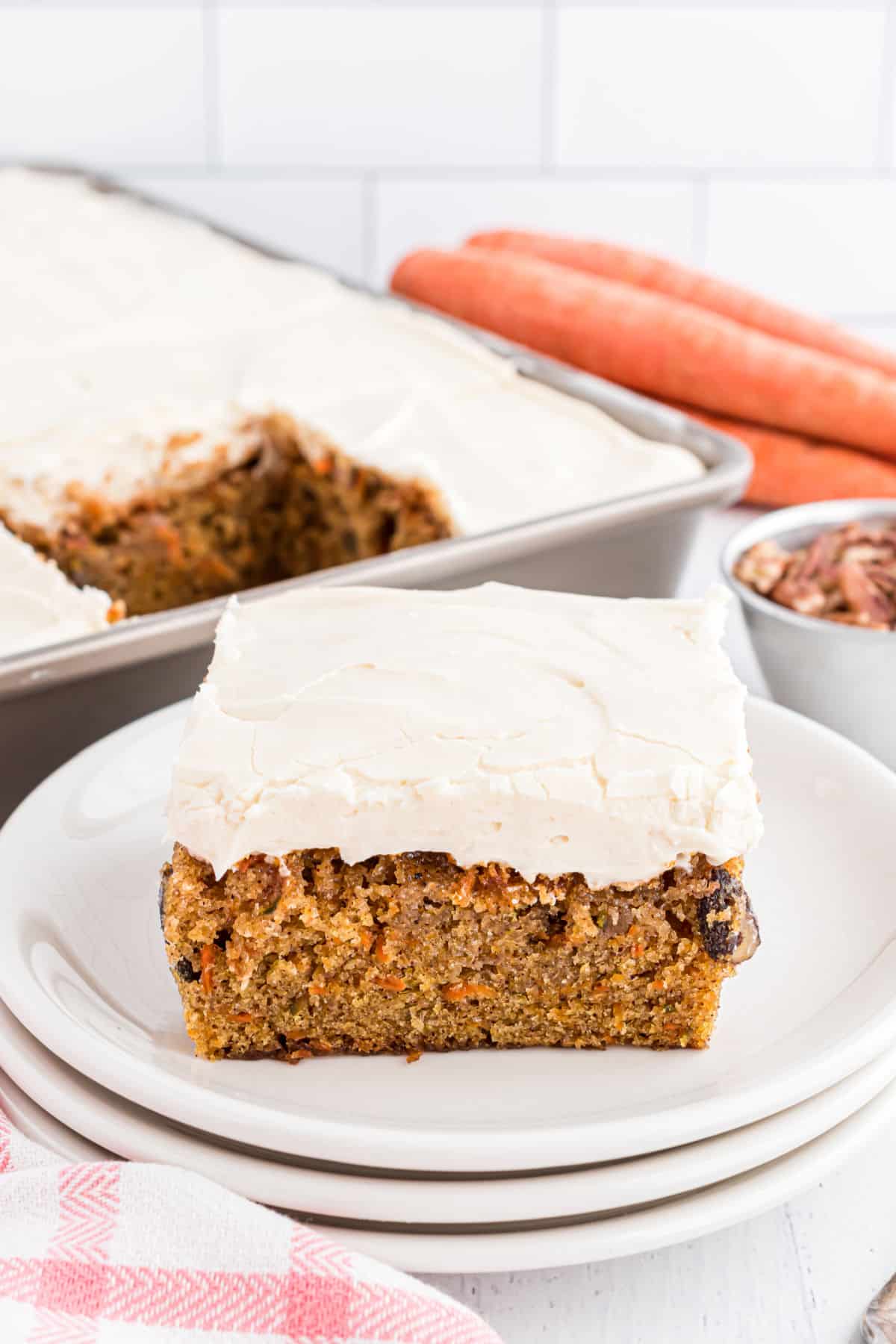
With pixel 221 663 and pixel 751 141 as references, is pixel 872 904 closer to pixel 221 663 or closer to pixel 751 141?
pixel 221 663

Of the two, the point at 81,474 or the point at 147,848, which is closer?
the point at 147,848

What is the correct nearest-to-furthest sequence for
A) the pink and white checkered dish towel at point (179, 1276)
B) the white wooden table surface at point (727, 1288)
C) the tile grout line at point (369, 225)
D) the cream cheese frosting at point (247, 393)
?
the pink and white checkered dish towel at point (179, 1276) < the white wooden table surface at point (727, 1288) < the cream cheese frosting at point (247, 393) < the tile grout line at point (369, 225)

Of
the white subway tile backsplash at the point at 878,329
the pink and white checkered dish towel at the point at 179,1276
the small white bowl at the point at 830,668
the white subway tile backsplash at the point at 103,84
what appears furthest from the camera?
the white subway tile backsplash at the point at 878,329

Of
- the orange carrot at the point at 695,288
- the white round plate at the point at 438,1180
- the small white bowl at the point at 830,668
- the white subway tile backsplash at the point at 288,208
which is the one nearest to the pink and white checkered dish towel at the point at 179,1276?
the white round plate at the point at 438,1180

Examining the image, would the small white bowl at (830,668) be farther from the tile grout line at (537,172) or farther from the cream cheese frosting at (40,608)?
the tile grout line at (537,172)

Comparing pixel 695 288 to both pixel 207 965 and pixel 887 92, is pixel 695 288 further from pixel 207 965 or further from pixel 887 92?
pixel 207 965

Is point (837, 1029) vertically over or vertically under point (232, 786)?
under

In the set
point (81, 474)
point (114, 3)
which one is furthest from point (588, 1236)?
point (114, 3)
